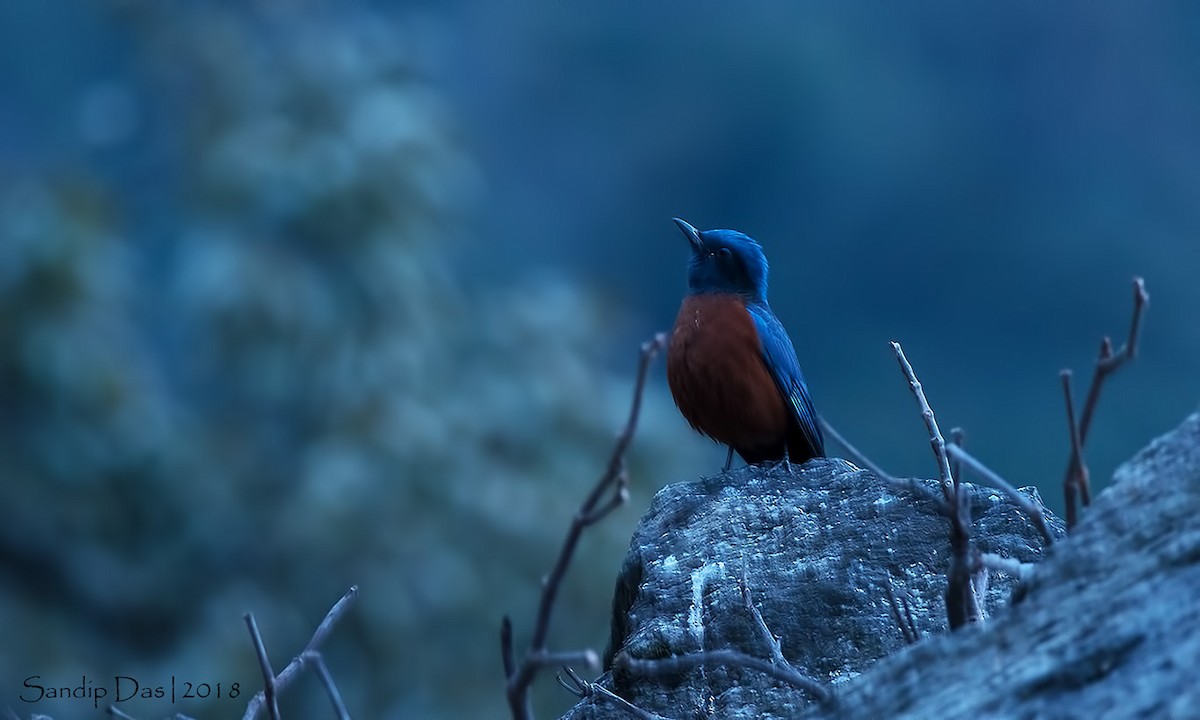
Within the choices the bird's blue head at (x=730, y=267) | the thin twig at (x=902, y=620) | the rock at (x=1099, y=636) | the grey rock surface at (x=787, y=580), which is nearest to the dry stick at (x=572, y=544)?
the rock at (x=1099, y=636)

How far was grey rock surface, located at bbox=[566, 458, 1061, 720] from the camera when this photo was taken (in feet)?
9.34

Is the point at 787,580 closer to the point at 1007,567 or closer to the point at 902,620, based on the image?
the point at 902,620

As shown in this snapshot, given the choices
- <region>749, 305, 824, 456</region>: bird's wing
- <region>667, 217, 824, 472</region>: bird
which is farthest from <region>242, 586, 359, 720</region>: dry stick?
<region>749, 305, 824, 456</region>: bird's wing

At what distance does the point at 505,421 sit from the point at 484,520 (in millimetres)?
876

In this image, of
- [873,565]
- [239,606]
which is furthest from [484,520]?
[873,565]

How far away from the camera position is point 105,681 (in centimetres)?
810

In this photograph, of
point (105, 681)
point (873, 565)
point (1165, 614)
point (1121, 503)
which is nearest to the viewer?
point (1165, 614)

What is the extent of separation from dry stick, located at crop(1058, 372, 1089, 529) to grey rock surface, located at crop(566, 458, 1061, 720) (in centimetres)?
103

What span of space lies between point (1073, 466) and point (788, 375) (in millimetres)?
3418

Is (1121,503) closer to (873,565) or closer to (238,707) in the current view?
(873,565)

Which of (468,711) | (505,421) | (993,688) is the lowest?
(993,688)

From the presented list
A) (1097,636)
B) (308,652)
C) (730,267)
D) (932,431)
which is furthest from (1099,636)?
(730,267)

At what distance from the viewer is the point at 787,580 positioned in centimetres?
307

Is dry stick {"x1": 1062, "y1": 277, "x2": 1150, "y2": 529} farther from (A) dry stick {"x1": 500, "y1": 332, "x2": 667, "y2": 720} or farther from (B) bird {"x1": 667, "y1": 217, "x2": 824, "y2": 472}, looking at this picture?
(B) bird {"x1": 667, "y1": 217, "x2": 824, "y2": 472}
